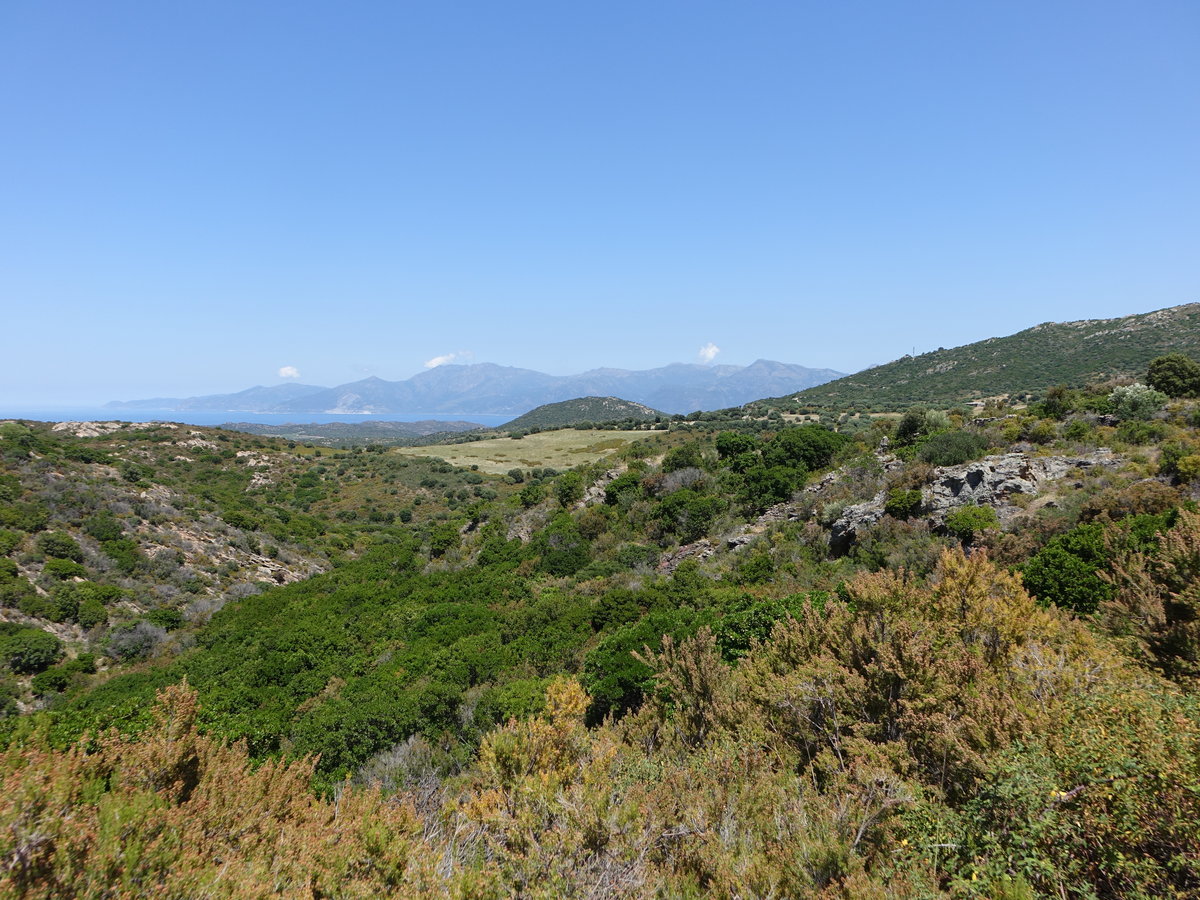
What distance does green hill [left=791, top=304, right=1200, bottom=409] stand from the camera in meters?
54.3

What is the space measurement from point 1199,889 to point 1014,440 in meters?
21.0

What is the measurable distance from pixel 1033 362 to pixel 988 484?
63646mm

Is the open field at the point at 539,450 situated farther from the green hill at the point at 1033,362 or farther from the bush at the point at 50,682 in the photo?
the bush at the point at 50,682

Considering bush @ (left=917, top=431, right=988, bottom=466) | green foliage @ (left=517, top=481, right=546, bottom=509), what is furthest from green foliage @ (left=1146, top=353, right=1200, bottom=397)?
green foliage @ (left=517, top=481, right=546, bottom=509)

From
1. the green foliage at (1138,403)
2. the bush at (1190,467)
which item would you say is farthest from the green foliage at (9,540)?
the green foliage at (1138,403)

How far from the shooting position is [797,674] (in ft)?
27.6

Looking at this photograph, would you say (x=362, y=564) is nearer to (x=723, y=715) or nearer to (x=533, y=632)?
(x=533, y=632)

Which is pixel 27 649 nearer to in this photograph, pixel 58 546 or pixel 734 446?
pixel 58 546

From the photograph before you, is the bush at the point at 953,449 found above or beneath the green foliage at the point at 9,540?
above

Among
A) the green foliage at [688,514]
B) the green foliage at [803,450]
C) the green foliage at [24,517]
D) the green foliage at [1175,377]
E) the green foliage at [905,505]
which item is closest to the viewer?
the green foliage at [905,505]

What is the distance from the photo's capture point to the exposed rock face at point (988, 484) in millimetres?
16656

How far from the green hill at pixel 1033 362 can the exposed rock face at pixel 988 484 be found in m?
41.0

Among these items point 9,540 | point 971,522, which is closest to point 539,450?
point 9,540

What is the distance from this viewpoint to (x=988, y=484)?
1711 cm
